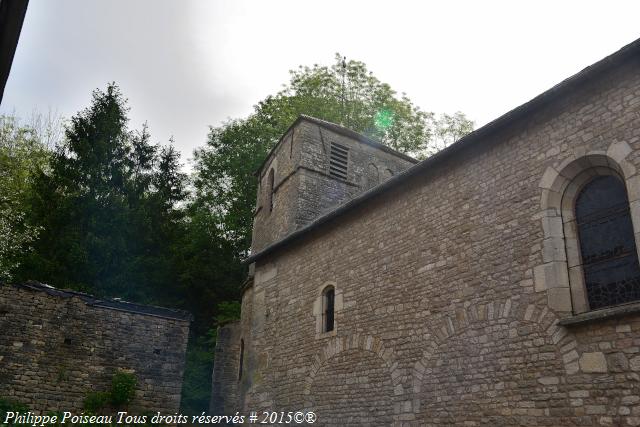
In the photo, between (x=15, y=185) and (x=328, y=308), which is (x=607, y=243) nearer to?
(x=328, y=308)

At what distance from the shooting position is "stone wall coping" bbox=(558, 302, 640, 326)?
5.69 meters

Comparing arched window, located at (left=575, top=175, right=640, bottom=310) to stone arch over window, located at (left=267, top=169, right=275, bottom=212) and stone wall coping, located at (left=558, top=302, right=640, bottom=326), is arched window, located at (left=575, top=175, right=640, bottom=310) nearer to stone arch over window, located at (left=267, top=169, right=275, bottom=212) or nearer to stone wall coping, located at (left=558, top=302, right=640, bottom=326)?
stone wall coping, located at (left=558, top=302, right=640, bottom=326)

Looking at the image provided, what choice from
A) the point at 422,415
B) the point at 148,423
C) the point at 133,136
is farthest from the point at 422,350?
the point at 133,136

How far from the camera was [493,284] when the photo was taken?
7332mm

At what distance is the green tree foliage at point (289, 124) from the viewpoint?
24547 millimetres

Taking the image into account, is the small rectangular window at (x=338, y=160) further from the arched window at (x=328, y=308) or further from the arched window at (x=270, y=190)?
the arched window at (x=328, y=308)

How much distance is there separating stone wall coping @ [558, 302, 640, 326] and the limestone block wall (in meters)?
9.57

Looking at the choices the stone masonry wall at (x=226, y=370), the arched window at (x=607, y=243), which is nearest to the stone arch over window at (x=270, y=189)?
the stone masonry wall at (x=226, y=370)

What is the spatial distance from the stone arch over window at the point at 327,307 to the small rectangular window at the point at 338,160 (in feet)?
21.4

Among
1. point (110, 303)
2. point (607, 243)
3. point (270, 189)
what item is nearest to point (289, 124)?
point (270, 189)

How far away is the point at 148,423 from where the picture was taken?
11836mm

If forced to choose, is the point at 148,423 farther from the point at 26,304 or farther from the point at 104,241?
the point at 104,241

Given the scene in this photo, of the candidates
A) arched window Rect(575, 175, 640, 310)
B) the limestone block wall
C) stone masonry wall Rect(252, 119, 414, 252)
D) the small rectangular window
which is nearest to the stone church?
arched window Rect(575, 175, 640, 310)

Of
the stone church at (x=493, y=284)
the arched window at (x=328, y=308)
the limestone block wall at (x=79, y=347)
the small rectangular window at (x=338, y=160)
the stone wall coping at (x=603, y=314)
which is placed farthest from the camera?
the small rectangular window at (x=338, y=160)
